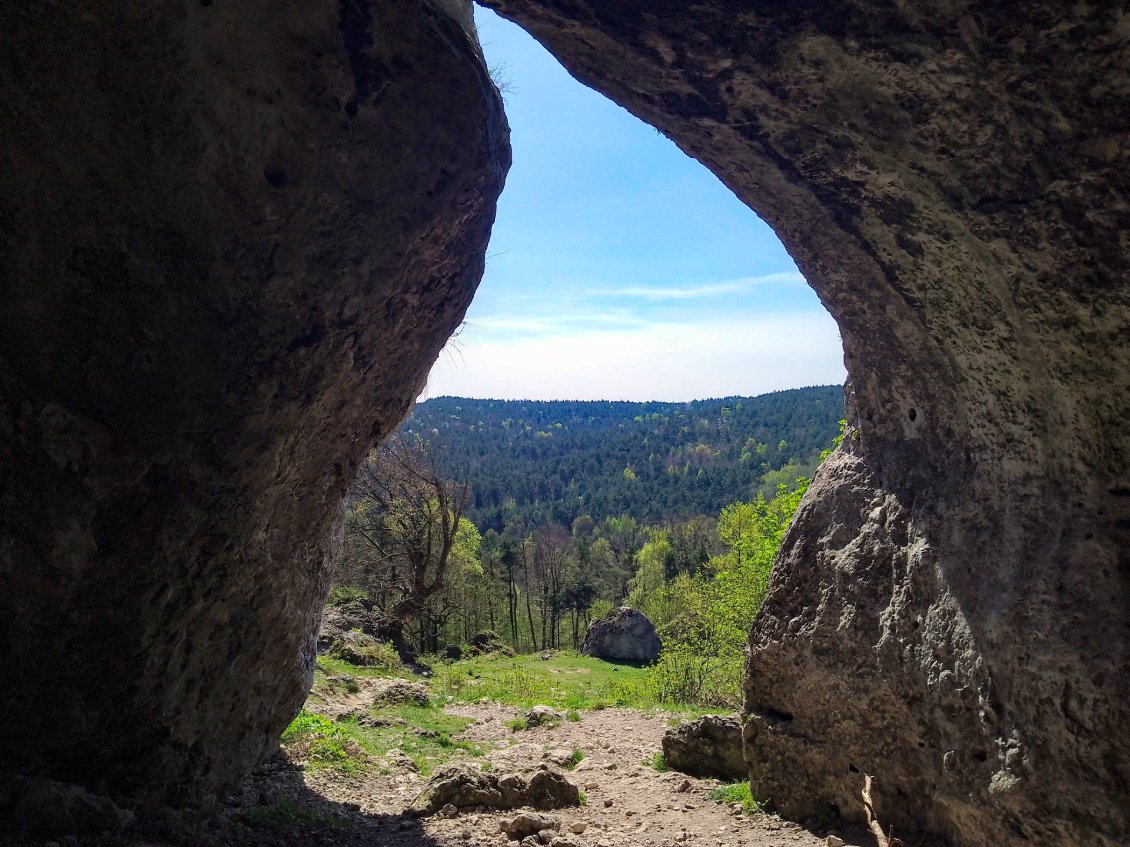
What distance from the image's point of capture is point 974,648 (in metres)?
4.87

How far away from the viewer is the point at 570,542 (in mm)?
84500

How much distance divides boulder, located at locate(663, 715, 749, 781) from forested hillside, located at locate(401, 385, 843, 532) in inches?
3020

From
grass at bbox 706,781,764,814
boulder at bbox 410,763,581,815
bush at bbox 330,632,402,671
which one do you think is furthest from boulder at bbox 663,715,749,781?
bush at bbox 330,632,402,671

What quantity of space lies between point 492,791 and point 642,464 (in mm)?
152656

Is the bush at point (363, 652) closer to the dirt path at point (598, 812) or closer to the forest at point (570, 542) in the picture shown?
the forest at point (570, 542)

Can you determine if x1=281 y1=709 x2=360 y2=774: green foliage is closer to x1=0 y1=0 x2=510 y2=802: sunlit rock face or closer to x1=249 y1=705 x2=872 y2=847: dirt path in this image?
x1=249 y1=705 x2=872 y2=847: dirt path

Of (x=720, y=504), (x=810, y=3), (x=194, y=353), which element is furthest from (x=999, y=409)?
(x=720, y=504)

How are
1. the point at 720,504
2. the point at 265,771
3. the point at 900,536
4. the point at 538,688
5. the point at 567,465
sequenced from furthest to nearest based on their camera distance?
the point at 567,465
the point at 720,504
the point at 538,688
the point at 265,771
the point at 900,536

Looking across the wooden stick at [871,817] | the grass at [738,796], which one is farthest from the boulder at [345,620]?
the wooden stick at [871,817]

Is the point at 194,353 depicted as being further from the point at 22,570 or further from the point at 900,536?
the point at 900,536

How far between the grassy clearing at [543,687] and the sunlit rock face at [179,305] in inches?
456

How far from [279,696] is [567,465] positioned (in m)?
148

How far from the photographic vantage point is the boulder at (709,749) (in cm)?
909

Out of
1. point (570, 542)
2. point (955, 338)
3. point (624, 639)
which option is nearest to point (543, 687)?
point (624, 639)
